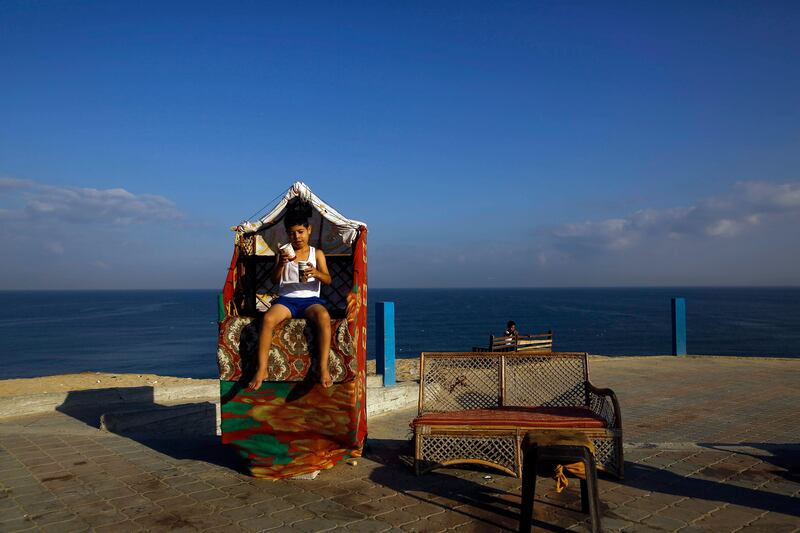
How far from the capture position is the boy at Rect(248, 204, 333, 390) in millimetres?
5152

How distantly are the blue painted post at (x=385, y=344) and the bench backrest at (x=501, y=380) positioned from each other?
6.94 m

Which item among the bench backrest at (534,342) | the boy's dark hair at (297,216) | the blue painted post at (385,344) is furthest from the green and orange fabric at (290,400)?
the bench backrest at (534,342)

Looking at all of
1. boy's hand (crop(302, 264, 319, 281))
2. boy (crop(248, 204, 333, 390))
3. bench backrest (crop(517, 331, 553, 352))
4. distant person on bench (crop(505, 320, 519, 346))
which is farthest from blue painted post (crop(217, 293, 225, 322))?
bench backrest (crop(517, 331, 553, 352))

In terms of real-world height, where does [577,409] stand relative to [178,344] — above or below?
above

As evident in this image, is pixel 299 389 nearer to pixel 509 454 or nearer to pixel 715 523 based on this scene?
pixel 509 454

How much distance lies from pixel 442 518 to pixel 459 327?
245ft

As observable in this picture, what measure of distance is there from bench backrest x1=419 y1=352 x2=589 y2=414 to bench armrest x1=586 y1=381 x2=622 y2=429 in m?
0.09

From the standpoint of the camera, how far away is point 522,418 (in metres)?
5.32

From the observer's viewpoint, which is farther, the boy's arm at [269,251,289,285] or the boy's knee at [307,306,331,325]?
the boy's arm at [269,251,289,285]

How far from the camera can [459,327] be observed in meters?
78.2

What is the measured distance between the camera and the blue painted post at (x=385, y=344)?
13.2 meters

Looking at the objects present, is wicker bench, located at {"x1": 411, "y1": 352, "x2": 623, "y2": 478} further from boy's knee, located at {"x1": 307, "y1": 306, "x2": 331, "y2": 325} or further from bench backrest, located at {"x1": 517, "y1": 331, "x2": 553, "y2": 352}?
bench backrest, located at {"x1": 517, "y1": 331, "x2": 553, "y2": 352}

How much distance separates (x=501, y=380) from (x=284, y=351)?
7.45ft

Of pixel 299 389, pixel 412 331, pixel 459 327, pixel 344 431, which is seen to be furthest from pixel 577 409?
pixel 459 327
